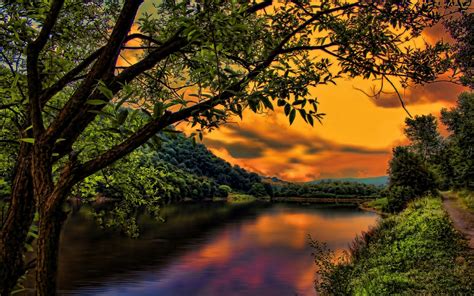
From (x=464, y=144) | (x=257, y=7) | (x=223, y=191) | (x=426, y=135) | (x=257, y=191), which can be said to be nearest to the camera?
(x=257, y=7)

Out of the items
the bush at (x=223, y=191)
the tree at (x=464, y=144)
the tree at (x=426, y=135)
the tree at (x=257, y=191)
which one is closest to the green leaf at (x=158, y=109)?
the tree at (x=464, y=144)

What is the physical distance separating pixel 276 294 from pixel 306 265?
10834 mm

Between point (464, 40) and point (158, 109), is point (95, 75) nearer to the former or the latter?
point (158, 109)

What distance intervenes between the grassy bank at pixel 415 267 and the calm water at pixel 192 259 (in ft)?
27.3

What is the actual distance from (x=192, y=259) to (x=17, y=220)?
147ft

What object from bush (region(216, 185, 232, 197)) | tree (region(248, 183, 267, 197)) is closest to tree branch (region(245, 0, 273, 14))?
bush (region(216, 185, 232, 197))

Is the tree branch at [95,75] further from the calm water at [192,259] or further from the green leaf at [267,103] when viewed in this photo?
the calm water at [192,259]

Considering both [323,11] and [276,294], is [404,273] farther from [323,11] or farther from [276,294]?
[276,294]

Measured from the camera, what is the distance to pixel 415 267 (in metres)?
15.5

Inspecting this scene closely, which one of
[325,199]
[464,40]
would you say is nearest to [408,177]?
[464,40]

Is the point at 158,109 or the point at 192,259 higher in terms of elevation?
the point at 158,109

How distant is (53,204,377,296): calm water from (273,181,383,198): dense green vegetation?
73.1 metres

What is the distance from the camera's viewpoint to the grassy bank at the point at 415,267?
12.7m

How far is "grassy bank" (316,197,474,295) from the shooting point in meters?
12.7
